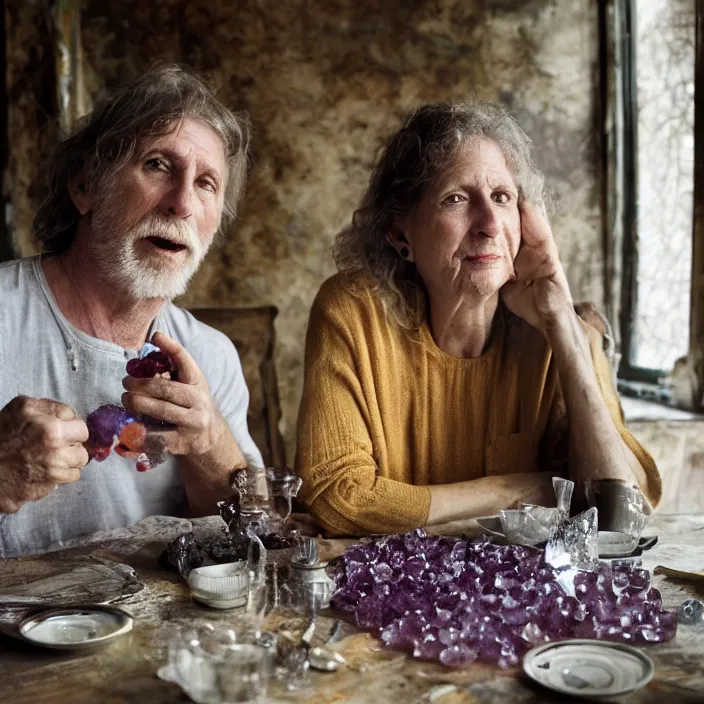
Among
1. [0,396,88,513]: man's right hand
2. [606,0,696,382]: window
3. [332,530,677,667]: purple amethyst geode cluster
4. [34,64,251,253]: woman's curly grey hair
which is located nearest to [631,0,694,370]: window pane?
[606,0,696,382]: window

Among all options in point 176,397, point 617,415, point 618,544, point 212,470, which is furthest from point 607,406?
point 176,397

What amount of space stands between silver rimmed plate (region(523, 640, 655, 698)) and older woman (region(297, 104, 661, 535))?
1099 millimetres

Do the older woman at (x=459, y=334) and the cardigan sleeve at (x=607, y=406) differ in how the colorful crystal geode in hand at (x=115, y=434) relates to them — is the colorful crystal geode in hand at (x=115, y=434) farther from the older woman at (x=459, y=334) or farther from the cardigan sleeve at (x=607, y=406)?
the cardigan sleeve at (x=607, y=406)

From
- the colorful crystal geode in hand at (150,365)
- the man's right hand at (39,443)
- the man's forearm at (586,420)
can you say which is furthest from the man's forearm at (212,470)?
the man's forearm at (586,420)

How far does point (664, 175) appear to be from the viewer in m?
4.20

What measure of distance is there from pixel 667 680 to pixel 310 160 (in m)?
3.47

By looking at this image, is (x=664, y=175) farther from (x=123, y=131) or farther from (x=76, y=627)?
(x=76, y=627)

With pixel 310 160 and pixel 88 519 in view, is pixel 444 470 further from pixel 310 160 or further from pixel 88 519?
pixel 310 160

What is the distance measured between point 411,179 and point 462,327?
1.63 feet

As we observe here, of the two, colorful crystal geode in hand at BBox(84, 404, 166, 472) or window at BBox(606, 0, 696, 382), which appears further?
window at BBox(606, 0, 696, 382)

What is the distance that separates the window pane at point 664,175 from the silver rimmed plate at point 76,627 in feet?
10.9

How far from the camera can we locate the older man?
97.3 inches

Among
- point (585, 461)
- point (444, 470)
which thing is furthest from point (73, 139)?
point (585, 461)

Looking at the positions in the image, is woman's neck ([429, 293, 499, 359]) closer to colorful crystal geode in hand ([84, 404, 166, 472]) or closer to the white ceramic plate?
colorful crystal geode in hand ([84, 404, 166, 472])
